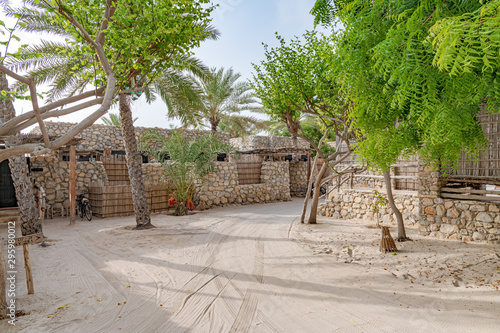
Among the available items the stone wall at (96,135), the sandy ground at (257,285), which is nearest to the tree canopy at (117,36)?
the sandy ground at (257,285)

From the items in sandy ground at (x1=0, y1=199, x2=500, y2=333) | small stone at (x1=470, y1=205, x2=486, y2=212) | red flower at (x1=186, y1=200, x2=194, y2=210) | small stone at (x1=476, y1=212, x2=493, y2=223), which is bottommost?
sandy ground at (x1=0, y1=199, x2=500, y2=333)

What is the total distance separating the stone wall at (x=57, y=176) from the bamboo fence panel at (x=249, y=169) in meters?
6.79

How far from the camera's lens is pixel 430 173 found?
7781 millimetres

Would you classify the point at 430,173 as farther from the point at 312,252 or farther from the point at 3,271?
the point at 3,271

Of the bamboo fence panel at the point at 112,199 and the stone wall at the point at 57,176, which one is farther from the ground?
the stone wall at the point at 57,176

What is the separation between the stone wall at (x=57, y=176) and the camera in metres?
11.2

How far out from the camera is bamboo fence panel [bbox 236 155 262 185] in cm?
1608

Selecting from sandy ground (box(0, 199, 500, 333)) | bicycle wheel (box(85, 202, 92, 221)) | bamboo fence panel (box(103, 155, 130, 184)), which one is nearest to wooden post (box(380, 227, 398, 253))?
sandy ground (box(0, 199, 500, 333))

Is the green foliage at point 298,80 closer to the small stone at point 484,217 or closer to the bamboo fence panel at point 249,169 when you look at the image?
the small stone at point 484,217

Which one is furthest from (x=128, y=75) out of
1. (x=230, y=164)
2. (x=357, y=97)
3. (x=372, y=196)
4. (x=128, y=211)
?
(x=230, y=164)

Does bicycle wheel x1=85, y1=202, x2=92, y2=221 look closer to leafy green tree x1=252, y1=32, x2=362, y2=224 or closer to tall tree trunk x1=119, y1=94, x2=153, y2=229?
tall tree trunk x1=119, y1=94, x2=153, y2=229

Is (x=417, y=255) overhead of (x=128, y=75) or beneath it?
beneath

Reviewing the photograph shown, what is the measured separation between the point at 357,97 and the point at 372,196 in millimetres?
7298

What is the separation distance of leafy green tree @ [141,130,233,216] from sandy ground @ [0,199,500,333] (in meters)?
4.08
